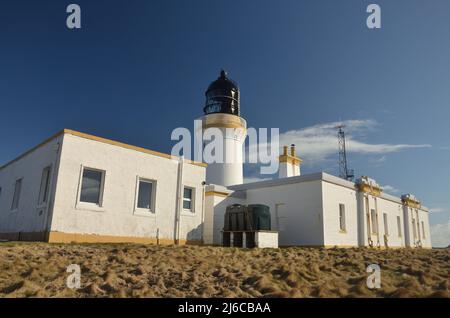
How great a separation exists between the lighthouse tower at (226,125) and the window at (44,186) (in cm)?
1324

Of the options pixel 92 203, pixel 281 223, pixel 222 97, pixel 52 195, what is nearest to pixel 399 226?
pixel 281 223

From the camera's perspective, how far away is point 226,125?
25250mm

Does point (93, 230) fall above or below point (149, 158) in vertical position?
below

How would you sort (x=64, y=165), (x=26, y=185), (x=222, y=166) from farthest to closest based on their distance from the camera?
(x=222, y=166), (x=26, y=185), (x=64, y=165)

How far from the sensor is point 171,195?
14.5m

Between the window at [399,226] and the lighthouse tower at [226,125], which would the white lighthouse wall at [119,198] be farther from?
the window at [399,226]

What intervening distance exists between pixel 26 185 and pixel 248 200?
38.7ft

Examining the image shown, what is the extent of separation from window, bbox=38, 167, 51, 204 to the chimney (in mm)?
17070

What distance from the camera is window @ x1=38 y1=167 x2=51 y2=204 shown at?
1224cm

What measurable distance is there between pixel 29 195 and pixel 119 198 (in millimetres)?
3707
